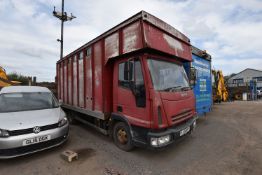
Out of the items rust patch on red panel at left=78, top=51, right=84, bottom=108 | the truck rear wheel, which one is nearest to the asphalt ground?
the truck rear wheel

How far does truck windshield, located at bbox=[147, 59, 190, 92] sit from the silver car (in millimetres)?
2606

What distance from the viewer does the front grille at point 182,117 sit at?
10.9 ft

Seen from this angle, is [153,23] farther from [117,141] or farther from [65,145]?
[65,145]

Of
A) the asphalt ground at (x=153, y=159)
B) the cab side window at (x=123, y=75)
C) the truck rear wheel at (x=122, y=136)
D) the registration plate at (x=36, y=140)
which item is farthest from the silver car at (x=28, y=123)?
the cab side window at (x=123, y=75)

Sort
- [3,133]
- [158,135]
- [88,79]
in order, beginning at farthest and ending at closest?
[88,79] < [3,133] < [158,135]

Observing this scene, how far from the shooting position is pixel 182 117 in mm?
3588

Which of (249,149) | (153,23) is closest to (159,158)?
(249,149)

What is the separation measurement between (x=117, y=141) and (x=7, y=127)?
7.88 feet

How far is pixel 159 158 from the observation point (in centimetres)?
351

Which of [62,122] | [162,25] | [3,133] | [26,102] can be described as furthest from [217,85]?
[3,133]

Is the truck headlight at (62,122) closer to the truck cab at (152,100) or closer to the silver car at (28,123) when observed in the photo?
the silver car at (28,123)

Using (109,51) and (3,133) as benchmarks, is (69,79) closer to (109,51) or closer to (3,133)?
(109,51)

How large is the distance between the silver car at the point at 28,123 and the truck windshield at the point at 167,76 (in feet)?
8.55

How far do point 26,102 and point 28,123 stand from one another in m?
1.24
